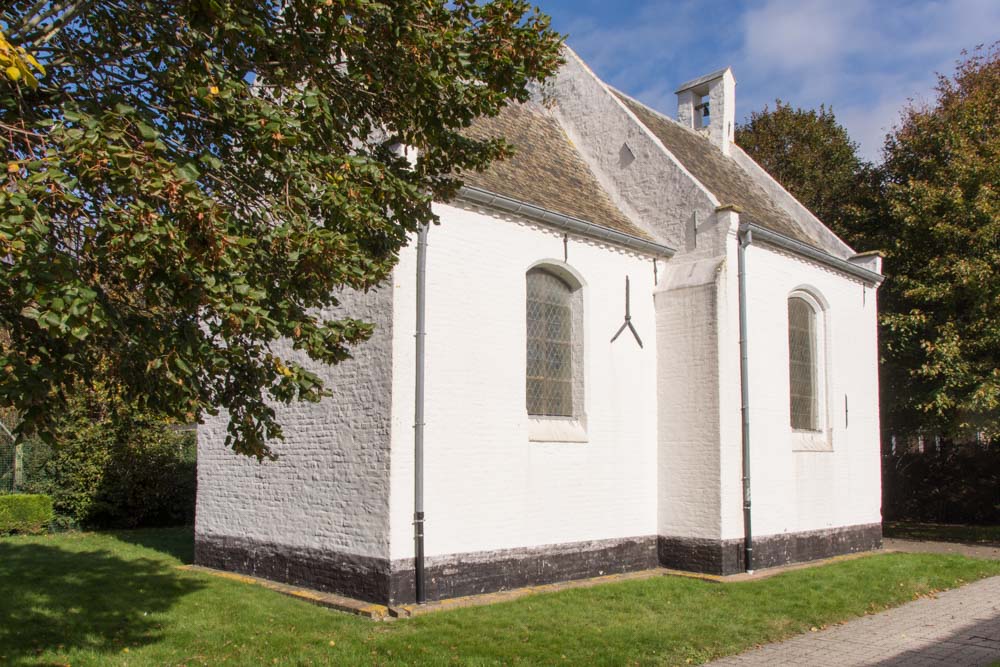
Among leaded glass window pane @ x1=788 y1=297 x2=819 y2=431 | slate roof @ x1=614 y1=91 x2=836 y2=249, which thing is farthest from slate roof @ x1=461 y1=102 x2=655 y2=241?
leaded glass window pane @ x1=788 y1=297 x2=819 y2=431

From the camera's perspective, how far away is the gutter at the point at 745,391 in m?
13.4

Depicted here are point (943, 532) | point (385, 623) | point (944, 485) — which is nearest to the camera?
point (385, 623)

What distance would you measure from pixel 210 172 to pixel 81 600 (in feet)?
19.9

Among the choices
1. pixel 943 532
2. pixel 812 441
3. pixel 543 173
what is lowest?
pixel 943 532

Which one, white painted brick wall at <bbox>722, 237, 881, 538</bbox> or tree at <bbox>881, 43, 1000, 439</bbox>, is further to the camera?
tree at <bbox>881, 43, 1000, 439</bbox>

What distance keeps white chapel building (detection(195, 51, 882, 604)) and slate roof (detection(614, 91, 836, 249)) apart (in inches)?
8.2

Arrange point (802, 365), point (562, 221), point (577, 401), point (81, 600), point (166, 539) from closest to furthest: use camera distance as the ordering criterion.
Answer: point (81, 600) → point (562, 221) → point (577, 401) → point (802, 365) → point (166, 539)

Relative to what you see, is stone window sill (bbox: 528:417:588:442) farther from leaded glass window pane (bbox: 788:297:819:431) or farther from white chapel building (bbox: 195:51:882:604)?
leaded glass window pane (bbox: 788:297:819:431)

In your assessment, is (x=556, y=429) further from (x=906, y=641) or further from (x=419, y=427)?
(x=906, y=641)

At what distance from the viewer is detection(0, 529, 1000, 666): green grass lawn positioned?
8.20 metres

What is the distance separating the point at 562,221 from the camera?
12.7 m

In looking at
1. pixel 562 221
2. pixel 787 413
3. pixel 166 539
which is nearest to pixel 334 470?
pixel 562 221

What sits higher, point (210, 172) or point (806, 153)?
point (806, 153)

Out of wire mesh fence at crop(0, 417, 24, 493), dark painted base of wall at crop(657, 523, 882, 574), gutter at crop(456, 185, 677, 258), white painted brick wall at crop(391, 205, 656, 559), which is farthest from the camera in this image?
wire mesh fence at crop(0, 417, 24, 493)
